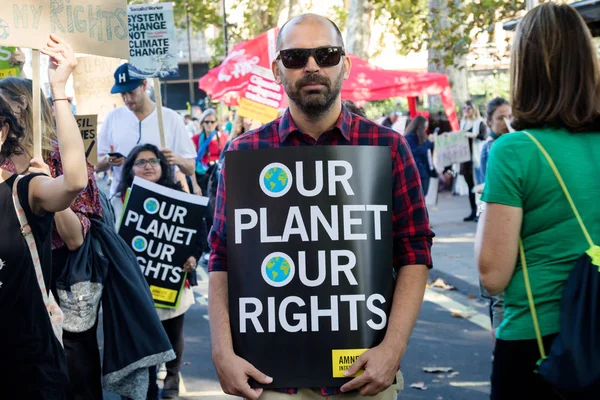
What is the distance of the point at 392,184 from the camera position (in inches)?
123

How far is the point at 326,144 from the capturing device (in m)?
3.21

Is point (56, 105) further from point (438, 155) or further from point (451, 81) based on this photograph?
point (451, 81)

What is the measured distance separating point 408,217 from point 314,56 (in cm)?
62

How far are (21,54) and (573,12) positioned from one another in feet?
17.6

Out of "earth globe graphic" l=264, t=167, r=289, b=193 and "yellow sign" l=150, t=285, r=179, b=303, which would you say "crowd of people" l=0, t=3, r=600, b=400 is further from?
"yellow sign" l=150, t=285, r=179, b=303

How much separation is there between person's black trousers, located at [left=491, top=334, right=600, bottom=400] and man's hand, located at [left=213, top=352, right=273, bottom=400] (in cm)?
73

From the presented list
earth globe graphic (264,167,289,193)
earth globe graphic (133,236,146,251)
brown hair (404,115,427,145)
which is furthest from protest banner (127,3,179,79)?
brown hair (404,115,427,145)

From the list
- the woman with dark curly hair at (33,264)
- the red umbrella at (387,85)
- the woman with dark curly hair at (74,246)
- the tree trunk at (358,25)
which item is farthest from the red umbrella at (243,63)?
the woman with dark curly hair at (33,264)

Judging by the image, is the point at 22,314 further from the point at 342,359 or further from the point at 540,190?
the point at 540,190

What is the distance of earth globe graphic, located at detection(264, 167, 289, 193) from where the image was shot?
3.07 meters

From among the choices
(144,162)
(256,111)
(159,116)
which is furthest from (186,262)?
(256,111)

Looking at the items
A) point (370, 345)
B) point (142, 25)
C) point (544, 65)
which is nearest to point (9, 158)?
point (370, 345)

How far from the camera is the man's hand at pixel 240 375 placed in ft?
9.84

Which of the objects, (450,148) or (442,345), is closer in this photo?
(442,345)
